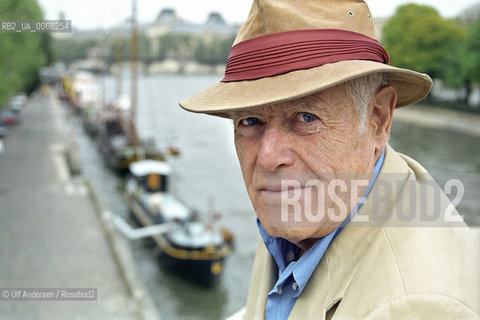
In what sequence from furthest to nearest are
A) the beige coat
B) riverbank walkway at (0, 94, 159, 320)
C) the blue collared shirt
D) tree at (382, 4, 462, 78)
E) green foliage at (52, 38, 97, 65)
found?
green foliage at (52, 38, 97, 65) → tree at (382, 4, 462, 78) → riverbank walkway at (0, 94, 159, 320) → the blue collared shirt → the beige coat

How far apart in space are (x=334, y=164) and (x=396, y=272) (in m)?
0.26

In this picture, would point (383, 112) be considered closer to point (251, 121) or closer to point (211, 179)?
point (251, 121)

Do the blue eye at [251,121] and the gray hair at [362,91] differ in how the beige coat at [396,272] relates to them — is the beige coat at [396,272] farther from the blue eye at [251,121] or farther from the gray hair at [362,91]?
the blue eye at [251,121]

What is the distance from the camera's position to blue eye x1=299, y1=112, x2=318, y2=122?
1.08m

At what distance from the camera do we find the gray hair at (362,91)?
1074 millimetres

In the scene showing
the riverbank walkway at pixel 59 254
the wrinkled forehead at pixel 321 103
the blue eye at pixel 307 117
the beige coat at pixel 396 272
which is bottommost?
the riverbank walkway at pixel 59 254

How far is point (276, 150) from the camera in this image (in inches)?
43.0

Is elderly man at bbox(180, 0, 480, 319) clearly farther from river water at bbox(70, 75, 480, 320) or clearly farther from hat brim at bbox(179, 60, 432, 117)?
river water at bbox(70, 75, 480, 320)

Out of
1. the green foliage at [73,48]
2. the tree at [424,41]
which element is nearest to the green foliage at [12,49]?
the tree at [424,41]

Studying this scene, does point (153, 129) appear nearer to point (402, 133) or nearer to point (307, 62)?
point (402, 133)

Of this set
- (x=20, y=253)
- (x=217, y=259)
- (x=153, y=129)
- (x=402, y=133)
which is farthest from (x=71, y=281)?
(x=402, y=133)

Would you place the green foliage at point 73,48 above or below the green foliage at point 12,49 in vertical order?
below

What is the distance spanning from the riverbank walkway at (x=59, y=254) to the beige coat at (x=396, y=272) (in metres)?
2.47

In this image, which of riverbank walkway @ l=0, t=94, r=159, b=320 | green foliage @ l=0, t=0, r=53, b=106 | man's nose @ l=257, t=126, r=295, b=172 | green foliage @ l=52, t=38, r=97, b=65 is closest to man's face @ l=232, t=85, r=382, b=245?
man's nose @ l=257, t=126, r=295, b=172
